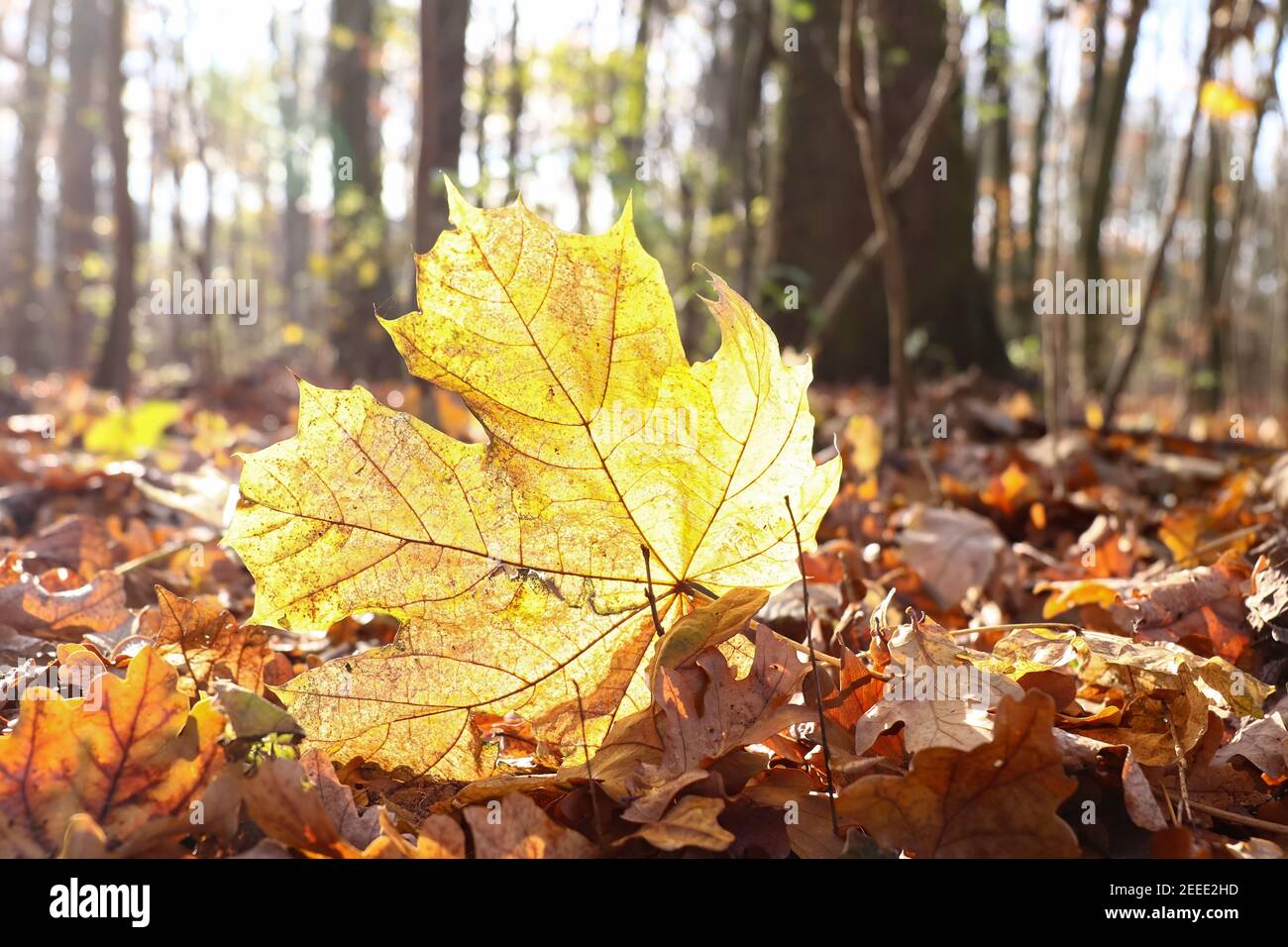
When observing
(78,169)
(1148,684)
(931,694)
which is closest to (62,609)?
(931,694)

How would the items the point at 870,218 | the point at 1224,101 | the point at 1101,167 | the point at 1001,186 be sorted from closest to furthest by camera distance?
the point at 1224,101 < the point at 1101,167 < the point at 870,218 < the point at 1001,186

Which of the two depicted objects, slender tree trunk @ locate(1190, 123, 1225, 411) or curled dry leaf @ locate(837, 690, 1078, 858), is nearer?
curled dry leaf @ locate(837, 690, 1078, 858)

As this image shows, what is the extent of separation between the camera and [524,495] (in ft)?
3.71

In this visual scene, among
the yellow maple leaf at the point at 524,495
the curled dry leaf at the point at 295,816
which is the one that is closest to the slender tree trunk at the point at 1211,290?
the yellow maple leaf at the point at 524,495

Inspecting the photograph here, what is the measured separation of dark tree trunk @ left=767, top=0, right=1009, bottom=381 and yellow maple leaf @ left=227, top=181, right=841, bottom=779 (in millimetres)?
6880

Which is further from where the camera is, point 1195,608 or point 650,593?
point 1195,608

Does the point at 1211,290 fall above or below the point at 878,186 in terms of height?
above

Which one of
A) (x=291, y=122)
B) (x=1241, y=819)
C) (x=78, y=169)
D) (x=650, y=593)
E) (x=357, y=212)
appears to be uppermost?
(x=291, y=122)

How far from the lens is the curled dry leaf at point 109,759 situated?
3.04ft

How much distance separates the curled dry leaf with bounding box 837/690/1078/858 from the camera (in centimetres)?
91

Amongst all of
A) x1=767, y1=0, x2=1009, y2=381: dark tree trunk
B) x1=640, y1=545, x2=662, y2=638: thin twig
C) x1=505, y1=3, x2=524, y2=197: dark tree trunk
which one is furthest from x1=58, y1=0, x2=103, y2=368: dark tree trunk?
x1=640, y1=545, x2=662, y2=638: thin twig

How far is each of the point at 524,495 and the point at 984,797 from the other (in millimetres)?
583

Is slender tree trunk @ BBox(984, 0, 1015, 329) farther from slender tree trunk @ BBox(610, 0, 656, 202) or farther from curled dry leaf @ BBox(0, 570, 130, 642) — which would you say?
curled dry leaf @ BBox(0, 570, 130, 642)

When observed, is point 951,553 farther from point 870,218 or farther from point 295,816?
point 870,218
